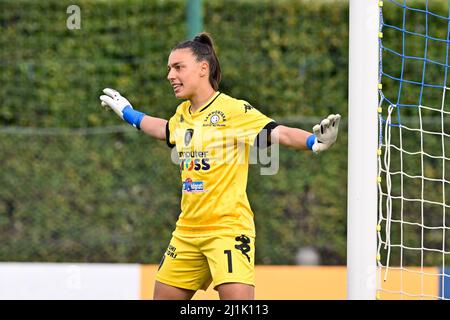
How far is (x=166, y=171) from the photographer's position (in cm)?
894

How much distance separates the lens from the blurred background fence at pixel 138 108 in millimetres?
8883

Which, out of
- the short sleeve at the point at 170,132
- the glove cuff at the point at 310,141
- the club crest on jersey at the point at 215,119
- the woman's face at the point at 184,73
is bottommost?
the glove cuff at the point at 310,141

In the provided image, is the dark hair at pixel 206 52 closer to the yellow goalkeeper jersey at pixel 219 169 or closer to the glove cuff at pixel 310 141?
the yellow goalkeeper jersey at pixel 219 169

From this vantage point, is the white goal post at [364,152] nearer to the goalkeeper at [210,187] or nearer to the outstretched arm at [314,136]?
the outstretched arm at [314,136]

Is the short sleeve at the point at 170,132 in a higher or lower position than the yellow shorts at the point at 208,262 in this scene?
higher

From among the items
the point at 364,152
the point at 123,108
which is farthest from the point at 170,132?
the point at 364,152

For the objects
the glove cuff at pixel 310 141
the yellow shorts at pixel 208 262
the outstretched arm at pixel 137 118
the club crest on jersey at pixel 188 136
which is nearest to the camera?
the glove cuff at pixel 310 141

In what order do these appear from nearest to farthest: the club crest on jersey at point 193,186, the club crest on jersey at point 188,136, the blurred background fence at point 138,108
Answer: the club crest on jersey at point 193,186 < the club crest on jersey at point 188,136 < the blurred background fence at point 138,108

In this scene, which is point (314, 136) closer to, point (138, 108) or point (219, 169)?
point (219, 169)

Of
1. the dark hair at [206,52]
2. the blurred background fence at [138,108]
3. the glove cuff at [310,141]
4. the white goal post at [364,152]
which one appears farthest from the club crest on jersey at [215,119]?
the blurred background fence at [138,108]

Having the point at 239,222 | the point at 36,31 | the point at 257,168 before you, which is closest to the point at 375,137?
the point at 239,222

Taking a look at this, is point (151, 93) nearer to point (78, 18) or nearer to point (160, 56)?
point (160, 56)

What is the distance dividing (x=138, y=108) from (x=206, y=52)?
4097 millimetres

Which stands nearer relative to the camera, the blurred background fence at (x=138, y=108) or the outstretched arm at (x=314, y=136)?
the outstretched arm at (x=314, y=136)
